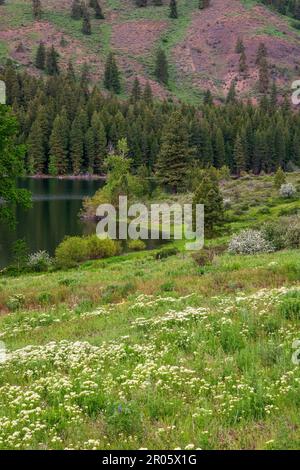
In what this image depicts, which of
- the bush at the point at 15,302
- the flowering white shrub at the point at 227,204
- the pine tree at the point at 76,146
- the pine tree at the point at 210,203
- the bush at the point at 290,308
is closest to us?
the bush at the point at 290,308

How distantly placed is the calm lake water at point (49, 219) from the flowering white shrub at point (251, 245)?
1010 inches

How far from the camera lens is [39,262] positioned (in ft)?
152

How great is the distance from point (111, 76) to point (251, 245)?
173536 millimetres

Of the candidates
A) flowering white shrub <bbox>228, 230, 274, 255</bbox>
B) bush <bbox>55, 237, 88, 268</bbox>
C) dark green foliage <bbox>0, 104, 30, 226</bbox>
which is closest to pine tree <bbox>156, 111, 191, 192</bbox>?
bush <bbox>55, 237, 88, 268</bbox>

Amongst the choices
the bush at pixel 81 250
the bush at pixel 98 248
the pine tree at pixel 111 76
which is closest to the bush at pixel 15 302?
the bush at pixel 81 250

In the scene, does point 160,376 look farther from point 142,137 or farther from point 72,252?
point 142,137

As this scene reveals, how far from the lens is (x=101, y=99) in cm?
15788

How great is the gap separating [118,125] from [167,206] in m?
66.0

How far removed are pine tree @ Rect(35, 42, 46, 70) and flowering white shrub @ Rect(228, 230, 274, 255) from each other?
18047 centimetres

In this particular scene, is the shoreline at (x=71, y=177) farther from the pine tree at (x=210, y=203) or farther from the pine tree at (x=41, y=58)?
the pine tree at (x=210, y=203)

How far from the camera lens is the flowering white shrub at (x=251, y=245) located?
104 ft

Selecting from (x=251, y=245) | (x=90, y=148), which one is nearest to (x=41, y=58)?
(x=90, y=148)
